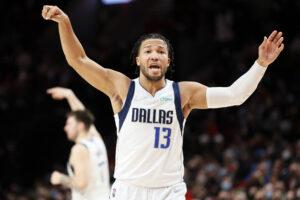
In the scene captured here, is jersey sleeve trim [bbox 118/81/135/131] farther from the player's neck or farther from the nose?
the nose

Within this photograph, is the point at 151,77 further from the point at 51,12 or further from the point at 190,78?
the point at 190,78

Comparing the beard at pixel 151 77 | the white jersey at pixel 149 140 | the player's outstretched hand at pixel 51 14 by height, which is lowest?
the white jersey at pixel 149 140

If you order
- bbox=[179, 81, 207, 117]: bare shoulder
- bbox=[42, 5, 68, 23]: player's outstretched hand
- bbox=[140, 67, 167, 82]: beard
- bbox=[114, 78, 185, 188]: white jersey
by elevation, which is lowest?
bbox=[114, 78, 185, 188]: white jersey

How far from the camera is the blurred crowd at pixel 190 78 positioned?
1052cm

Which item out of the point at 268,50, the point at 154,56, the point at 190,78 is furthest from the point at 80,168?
the point at 190,78

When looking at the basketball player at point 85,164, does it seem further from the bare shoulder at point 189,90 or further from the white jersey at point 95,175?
the bare shoulder at point 189,90

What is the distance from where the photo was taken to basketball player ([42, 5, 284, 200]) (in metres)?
4.47

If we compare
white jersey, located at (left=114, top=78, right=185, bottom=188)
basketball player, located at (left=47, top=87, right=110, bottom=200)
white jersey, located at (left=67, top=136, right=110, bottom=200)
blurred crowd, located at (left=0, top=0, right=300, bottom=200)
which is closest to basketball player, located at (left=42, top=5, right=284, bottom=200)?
white jersey, located at (left=114, top=78, right=185, bottom=188)

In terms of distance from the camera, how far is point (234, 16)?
14.4 m

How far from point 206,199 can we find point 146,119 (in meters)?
6.02

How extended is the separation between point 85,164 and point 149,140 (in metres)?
2.58

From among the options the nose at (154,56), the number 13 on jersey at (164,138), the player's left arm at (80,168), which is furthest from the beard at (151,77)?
the player's left arm at (80,168)

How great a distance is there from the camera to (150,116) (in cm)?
449

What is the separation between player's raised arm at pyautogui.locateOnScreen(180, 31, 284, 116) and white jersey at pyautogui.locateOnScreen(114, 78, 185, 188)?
18 centimetres
